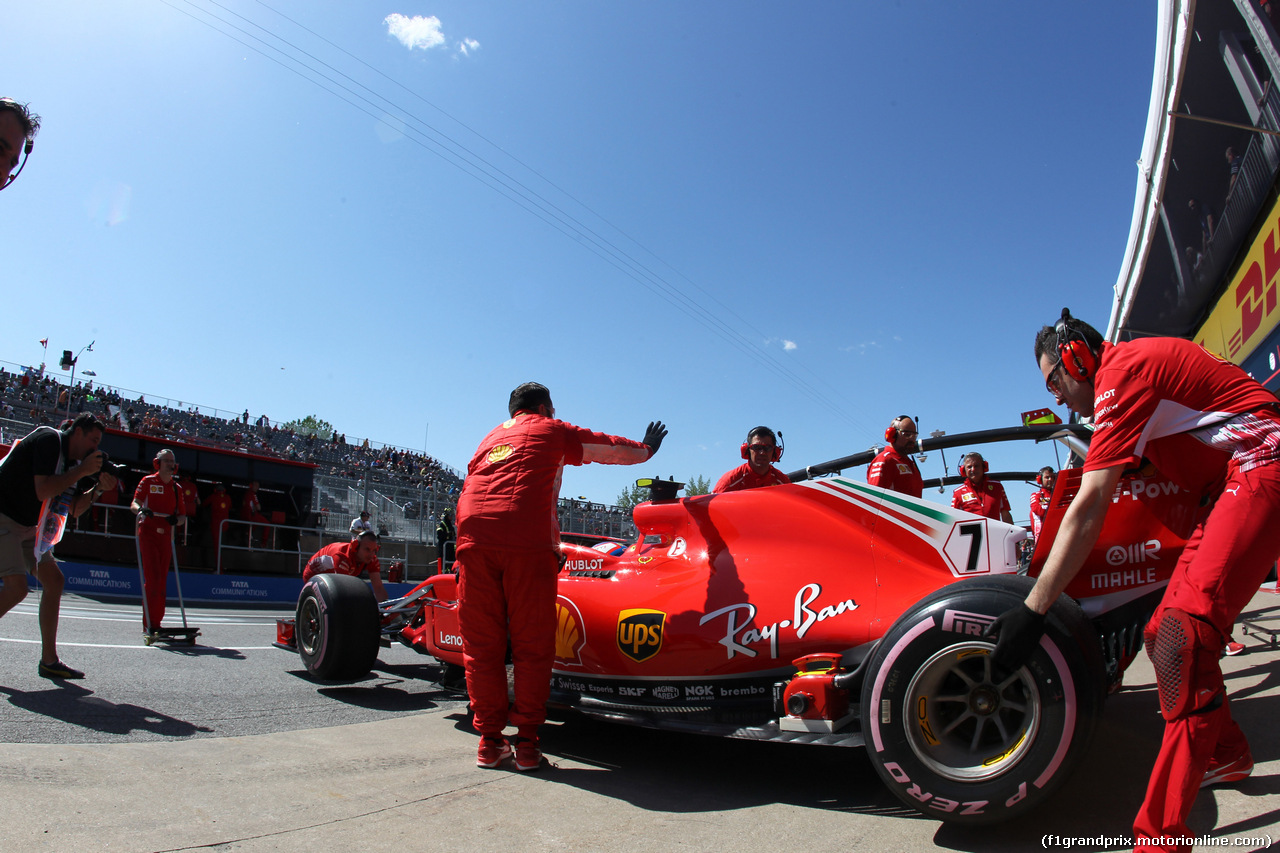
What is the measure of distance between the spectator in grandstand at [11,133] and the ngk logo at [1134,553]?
10.9 feet

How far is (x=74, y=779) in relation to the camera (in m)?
2.42

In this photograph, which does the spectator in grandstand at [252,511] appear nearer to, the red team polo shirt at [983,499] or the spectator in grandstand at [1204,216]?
the red team polo shirt at [983,499]

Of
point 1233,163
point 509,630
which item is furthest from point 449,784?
point 1233,163

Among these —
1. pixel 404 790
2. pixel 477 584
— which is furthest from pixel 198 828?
pixel 477 584

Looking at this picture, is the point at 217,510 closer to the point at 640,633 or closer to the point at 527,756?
the point at 527,756

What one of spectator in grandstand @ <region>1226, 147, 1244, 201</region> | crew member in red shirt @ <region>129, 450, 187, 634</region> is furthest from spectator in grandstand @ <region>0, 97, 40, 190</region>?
spectator in grandstand @ <region>1226, 147, 1244, 201</region>

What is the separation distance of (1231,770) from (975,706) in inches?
28.5

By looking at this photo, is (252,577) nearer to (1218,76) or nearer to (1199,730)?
(1199,730)

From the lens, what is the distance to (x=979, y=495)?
7.23 metres

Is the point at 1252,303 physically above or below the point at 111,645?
above

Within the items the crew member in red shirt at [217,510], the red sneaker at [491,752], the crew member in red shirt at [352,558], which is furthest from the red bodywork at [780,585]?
the crew member in red shirt at [217,510]

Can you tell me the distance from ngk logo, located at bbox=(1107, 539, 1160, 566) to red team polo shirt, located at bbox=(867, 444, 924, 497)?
8.63ft

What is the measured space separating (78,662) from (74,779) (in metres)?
2.96

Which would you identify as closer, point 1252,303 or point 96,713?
point 96,713
